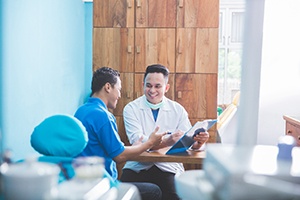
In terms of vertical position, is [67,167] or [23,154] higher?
[67,167]

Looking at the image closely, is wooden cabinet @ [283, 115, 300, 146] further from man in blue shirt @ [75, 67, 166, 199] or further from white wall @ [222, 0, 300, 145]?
man in blue shirt @ [75, 67, 166, 199]

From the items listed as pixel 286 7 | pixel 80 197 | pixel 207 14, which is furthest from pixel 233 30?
pixel 80 197

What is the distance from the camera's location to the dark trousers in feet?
7.55

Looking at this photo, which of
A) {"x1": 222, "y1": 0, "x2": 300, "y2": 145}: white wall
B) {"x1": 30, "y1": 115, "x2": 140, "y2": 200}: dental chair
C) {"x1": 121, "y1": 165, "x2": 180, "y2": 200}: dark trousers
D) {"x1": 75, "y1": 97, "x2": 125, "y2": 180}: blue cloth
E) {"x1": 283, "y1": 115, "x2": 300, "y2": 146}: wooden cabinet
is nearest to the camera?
{"x1": 30, "y1": 115, "x2": 140, "y2": 200}: dental chair

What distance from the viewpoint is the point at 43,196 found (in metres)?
0.81

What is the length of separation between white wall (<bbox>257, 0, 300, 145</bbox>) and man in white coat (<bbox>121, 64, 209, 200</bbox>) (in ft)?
7.80

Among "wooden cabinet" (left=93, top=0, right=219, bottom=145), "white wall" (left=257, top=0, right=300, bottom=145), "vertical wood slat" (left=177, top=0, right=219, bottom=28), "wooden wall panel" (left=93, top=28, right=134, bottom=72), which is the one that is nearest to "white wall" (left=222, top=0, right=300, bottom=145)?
"white wall" (left=257, top=0, right=300, bottom=145)

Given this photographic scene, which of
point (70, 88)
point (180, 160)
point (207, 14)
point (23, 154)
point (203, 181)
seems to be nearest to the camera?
point (203, 181)

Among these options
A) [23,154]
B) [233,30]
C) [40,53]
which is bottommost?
[23,154]

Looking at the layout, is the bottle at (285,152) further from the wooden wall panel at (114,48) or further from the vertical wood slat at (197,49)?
the wooden wall panel at (114,48)

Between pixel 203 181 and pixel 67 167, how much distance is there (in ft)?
1.41

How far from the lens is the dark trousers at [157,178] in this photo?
230 centimetres

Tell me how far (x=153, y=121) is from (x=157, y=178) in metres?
0.41

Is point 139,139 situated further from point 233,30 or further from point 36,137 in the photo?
point 233,30
